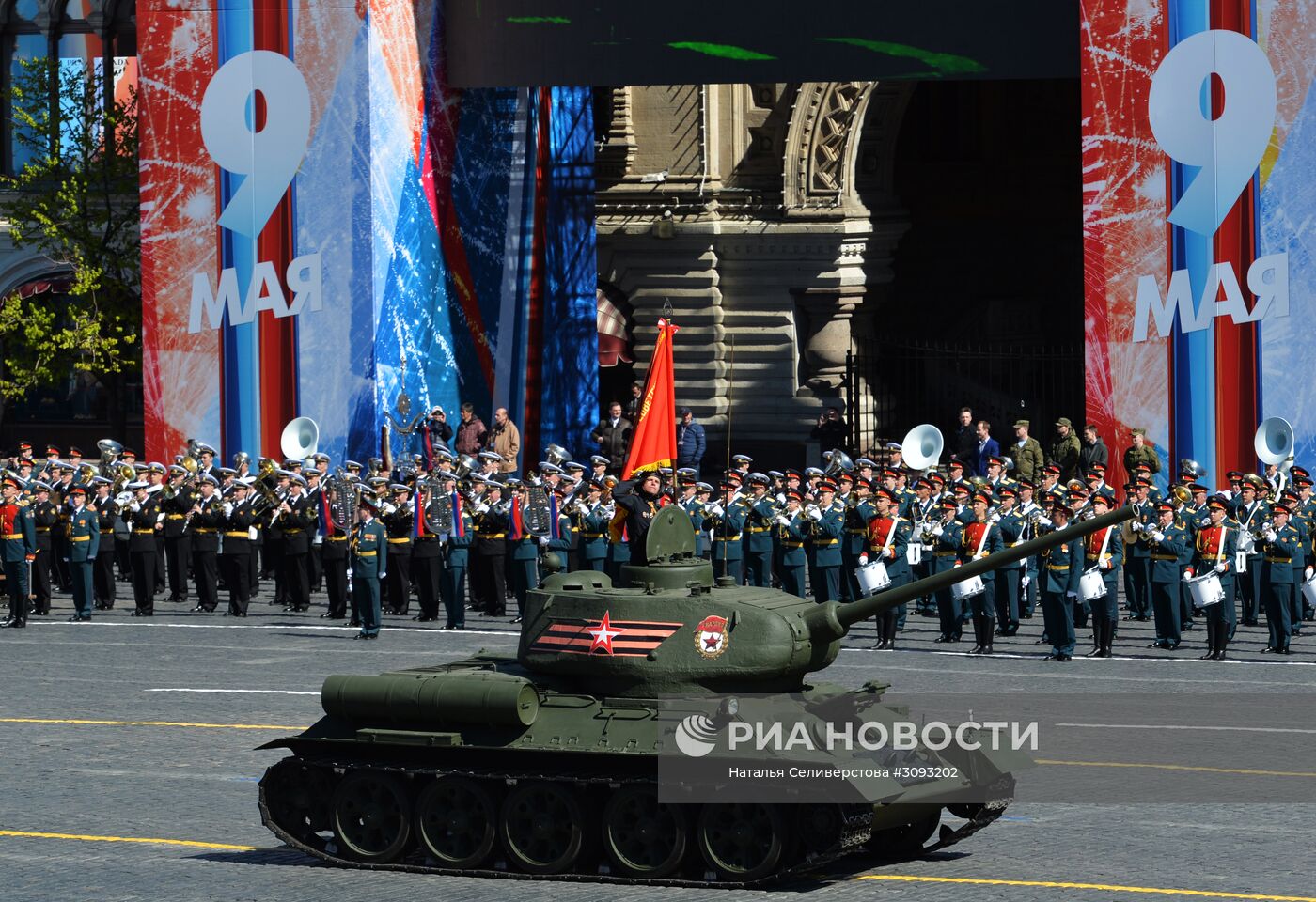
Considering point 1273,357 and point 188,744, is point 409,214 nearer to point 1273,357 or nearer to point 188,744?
point 1273,357

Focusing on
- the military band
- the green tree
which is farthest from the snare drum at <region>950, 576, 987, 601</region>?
the green tree

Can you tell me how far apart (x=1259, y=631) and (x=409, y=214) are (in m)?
13.2

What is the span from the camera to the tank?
1413cm

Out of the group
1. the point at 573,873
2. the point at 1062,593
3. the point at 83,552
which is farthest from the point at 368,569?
the point at 573,873

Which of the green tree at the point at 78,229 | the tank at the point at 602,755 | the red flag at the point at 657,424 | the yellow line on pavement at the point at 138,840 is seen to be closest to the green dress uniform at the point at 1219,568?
the red flag at the point at 657,424

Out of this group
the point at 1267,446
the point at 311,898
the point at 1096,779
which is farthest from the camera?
the point at 1267,446

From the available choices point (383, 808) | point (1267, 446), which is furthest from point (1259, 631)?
point (383, 808)

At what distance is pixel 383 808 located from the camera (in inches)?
590

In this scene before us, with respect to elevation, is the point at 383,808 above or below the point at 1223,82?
below

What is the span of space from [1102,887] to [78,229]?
93.4ft

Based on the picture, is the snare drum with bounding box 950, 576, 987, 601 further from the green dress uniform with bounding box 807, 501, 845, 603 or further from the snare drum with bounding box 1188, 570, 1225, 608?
the green dress uniform with bounding box 807, 501, 845, 603

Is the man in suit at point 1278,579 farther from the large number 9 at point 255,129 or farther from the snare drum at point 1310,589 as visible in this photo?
the large number 9 at point 255,129

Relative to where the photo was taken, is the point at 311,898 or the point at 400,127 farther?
the point at 400,127

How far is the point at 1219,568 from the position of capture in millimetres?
23188
